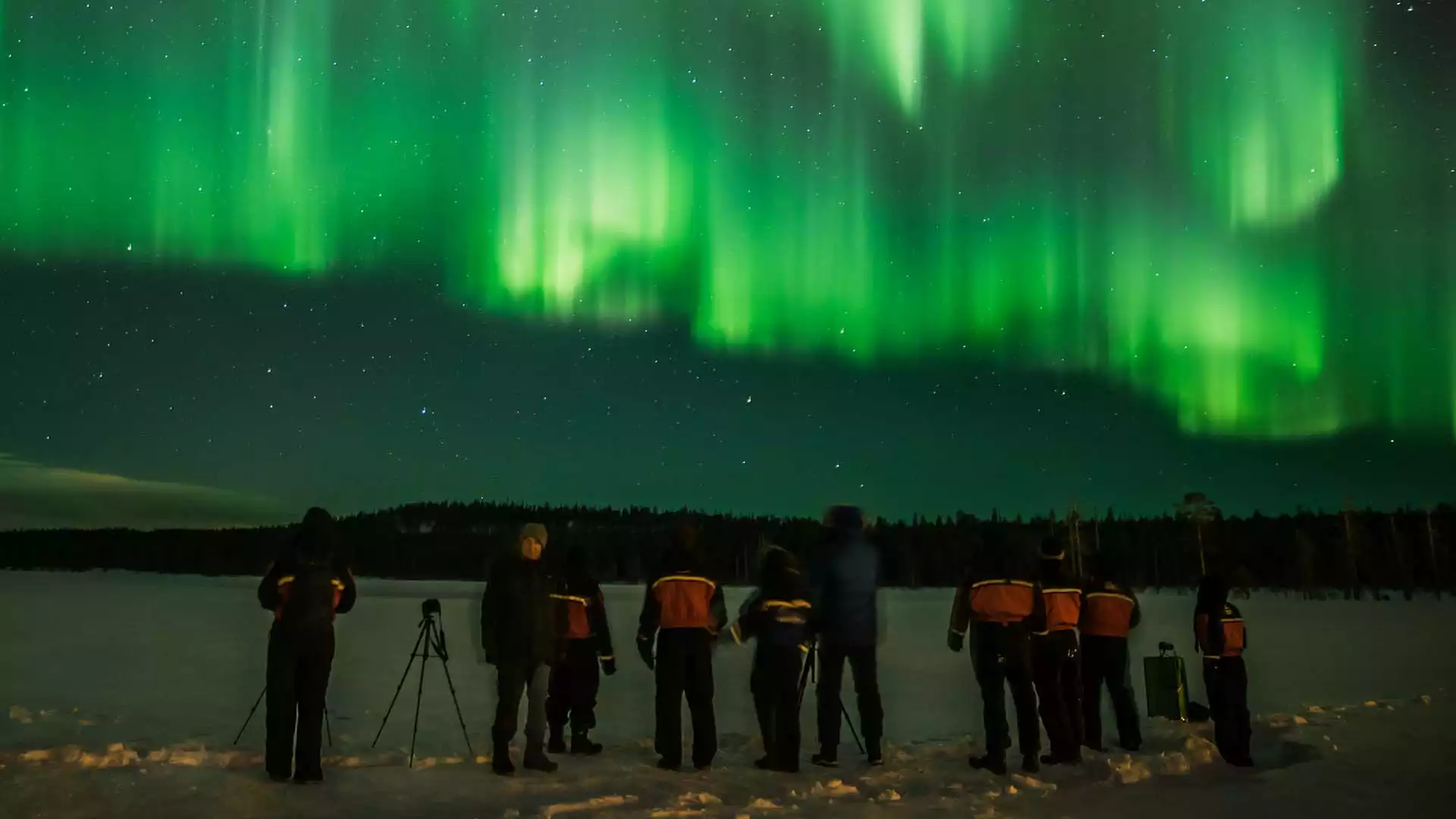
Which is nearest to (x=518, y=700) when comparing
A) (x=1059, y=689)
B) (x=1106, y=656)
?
(x=1059, y=689)

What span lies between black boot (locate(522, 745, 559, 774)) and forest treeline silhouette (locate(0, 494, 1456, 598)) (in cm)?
4287

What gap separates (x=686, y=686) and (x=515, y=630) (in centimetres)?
154

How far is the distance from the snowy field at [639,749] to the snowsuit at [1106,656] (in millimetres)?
366

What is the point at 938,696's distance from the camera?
54.9 feet

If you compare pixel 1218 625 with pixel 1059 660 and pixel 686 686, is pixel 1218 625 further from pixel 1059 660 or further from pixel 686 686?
pixel 686 686

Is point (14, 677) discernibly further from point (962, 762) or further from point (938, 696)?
point (962, 762)

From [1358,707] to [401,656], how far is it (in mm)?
15623

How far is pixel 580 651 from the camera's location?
11.0 meters

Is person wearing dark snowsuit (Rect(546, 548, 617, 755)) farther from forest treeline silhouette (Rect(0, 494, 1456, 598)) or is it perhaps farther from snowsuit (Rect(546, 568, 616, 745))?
forest treeline silhouette (Rect(0, 494, 1456, 598))

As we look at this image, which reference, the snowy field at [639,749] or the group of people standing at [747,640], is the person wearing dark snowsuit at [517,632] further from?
the snowy field at [639,749]

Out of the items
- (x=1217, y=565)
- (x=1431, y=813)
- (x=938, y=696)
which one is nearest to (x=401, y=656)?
(x=938, y=696)

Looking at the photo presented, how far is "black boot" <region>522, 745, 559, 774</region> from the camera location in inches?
380

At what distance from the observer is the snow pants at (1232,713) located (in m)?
10.3

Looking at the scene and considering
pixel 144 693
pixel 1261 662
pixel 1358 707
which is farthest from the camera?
pixel 1261 662
